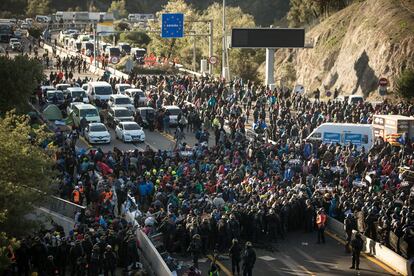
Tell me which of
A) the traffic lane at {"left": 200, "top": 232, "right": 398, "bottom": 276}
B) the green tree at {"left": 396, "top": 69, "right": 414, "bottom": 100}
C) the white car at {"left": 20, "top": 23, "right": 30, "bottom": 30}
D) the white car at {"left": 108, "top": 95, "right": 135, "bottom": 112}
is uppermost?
the white car at {"left": 20, "top": 23, "right": 30, "bottom": 30}

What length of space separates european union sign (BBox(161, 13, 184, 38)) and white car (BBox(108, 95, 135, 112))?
59.8 ft

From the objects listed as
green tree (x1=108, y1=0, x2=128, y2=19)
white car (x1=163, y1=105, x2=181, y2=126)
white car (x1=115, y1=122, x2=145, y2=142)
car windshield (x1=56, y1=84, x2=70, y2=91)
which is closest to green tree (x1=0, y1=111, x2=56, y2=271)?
white car (x1=115, y1=122, x2=145, y2=142)

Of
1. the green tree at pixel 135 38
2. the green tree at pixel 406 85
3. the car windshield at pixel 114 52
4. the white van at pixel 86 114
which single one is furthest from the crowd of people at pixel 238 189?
the green tree at pixel 135 38

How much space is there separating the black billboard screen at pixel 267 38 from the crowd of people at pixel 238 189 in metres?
16.6

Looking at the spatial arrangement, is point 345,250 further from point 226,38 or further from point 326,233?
point 226,38

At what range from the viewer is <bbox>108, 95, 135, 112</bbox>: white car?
46.3 metres

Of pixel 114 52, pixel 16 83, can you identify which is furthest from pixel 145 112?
pixel 114 52

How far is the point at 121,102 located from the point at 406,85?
60.6 ft

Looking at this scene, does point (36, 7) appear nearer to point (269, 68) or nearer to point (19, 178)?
point (269, 68)

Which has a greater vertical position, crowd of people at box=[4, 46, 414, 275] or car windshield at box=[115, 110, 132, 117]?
car windshield at box=[115, 110, 132, 117]

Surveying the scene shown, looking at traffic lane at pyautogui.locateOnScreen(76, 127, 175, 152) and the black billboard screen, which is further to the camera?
the black billboard screen

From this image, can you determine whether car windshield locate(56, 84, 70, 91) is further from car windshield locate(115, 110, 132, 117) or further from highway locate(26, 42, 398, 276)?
highway locate(26, 42, 398, 276)

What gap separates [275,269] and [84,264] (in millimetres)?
5487

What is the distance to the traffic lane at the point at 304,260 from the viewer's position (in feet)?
80.3
